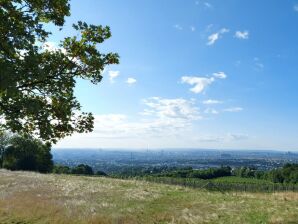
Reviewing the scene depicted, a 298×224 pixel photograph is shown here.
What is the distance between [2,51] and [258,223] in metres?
16.8

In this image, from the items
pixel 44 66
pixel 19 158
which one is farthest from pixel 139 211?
pixel 19 158

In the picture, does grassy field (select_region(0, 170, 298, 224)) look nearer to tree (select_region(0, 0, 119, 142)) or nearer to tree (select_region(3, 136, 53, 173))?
tree (select_region(0, 0, 119, 142))

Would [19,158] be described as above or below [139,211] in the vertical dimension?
above

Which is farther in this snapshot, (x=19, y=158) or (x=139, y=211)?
(x=19, y=158)

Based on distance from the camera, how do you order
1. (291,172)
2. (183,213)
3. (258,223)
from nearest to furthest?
(258,223) → (183,213) → (291,172)

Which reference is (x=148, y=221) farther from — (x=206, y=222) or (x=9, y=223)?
(x=9, y=223)

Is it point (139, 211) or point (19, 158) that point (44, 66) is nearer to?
point (139, 211)

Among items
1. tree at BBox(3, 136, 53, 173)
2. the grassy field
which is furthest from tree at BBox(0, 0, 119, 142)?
tree at BBox(3, 136, 53, 173)

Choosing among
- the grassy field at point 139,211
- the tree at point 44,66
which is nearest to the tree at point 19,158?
the grassy field at point 139,211

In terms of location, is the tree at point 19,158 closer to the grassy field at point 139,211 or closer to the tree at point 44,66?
the grassy field at point 139,211

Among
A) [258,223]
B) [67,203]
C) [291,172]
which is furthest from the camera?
[291,172]

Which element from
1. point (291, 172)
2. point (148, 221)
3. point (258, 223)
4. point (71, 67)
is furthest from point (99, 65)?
point (291, 172)

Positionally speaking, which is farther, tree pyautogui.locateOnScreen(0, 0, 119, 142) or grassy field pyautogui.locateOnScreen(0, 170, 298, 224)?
grassy field pyautogui.locateOnScreen(0, 170, 298, 224)

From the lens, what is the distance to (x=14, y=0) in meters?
13.0
